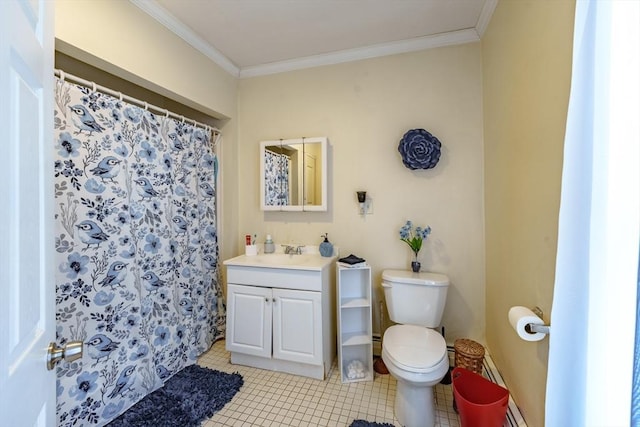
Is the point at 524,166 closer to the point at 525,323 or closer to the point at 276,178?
the point at 525,323

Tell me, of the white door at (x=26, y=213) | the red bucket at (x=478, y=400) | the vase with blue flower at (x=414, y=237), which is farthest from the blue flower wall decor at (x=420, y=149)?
the white door at (x=26, y=213)

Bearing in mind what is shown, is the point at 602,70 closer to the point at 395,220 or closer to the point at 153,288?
the point at 395,220

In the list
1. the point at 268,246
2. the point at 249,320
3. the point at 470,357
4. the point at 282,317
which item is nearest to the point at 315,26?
the point at 268,246

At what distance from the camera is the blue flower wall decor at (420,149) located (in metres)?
2.09

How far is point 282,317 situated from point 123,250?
3.68 ft

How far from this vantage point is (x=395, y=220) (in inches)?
89.4

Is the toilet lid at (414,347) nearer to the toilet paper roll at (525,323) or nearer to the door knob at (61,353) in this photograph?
the toilet paper roll at (525,323)

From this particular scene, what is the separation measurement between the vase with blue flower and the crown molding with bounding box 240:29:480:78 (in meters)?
1.39

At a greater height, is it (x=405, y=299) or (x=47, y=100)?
(x=47, y=100)

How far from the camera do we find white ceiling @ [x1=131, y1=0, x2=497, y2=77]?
1799 mm

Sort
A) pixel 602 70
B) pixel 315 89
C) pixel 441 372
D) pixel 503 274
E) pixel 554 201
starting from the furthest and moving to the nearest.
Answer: pixel 315 89 < pixel 503 274 < pixel 441 372 < pixel 554 201 < pixel 602 70

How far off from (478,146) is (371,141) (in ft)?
2.63

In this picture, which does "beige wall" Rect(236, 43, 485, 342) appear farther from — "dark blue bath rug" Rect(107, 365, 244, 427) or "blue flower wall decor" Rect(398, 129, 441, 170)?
"dark blue bath rug" Rect(107, 365, 244, 427)

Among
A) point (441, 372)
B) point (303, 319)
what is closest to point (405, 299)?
point (441, 372)
